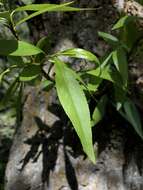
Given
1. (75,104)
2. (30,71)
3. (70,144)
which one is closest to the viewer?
(75,104)

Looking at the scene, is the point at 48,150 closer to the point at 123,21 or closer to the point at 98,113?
the point at 98,113

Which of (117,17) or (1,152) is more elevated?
(117,17)

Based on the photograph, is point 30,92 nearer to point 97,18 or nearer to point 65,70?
point 97,18

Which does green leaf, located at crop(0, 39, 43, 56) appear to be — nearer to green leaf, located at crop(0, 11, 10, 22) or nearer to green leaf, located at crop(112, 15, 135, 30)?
green leaf, located at crop(0, 11, 10, 22)

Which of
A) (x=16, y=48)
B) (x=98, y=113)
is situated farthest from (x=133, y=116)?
(x=16, y=48)

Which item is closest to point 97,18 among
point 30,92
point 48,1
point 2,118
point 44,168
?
point 48,1

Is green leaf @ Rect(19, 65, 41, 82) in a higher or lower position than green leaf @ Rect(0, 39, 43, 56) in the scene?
lower

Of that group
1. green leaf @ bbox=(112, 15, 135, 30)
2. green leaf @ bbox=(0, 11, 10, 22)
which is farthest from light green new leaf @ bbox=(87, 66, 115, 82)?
green leaf @ bbox=(0, 11, 10, 22)
